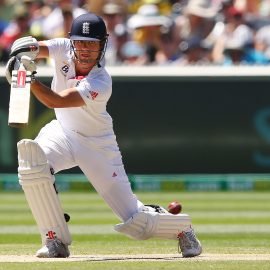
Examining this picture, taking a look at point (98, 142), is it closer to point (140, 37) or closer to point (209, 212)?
point (209, 212)

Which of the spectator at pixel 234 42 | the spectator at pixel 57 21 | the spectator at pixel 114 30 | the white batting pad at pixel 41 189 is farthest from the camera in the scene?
the spectator at pixel 57 21

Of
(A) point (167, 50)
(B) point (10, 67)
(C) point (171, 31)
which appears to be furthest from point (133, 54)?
(B) point (10, 67)

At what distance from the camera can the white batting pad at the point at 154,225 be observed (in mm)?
6391

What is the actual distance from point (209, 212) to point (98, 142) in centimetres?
408

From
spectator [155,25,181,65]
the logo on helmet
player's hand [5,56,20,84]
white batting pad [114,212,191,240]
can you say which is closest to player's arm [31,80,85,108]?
player's hand [5,56,20,84]

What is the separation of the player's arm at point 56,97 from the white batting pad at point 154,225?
79 centimetres

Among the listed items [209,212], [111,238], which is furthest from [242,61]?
[111,238]

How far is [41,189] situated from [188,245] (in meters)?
0.98

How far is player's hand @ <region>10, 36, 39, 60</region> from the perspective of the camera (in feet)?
20.1

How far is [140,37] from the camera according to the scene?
1354cm

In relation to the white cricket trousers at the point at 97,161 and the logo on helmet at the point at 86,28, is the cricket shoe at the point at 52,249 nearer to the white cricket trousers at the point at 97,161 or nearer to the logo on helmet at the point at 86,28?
the white cricket trousers at the point at 97,161

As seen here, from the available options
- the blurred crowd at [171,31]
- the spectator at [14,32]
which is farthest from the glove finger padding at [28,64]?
the spectator at [14,32]

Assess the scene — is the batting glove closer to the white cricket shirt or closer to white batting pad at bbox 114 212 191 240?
the white cricket shirt

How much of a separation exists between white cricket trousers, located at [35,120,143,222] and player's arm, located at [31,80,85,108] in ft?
1.14
